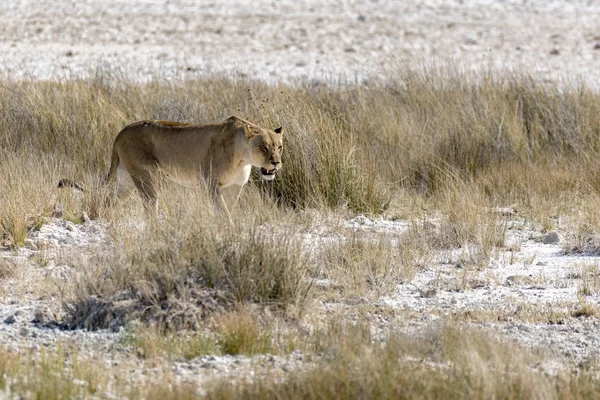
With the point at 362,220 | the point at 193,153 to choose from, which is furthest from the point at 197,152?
the point at 362,220

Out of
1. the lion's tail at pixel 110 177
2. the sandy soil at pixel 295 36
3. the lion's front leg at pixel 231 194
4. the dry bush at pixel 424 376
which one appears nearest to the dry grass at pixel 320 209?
the dry bush at pixel 424 376

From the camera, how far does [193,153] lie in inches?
400

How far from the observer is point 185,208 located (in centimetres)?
811

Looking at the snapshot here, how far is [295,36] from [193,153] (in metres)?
15.4

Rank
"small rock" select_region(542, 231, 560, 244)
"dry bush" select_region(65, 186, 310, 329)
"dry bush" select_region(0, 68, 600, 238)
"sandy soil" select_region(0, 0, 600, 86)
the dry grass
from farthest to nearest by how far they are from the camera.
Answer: "sandy soil" select_region(0, 0, 600, 86) < "dry bush" select_region(0, 68, 600, 238) < "small rock" select_region(542, 231, 560, 244) < "dry bush" select_region(65, 186, 310, 329) < the dry grass

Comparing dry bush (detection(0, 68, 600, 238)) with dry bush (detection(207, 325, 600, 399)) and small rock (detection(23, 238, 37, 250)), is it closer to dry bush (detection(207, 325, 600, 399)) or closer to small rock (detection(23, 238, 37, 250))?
small rock (detection(23, 238, 37, 250))

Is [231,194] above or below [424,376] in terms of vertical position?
below

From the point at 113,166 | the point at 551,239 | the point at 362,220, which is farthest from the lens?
the point at 362,220

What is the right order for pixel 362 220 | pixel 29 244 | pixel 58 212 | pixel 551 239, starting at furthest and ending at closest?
pixel 362 220, pixel 58 212, pixel 551 239, pixel 29 244

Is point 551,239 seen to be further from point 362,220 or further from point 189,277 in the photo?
point 189,277

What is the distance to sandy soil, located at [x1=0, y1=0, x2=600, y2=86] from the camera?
795 inches

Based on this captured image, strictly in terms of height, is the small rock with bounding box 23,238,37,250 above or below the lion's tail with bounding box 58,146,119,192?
below

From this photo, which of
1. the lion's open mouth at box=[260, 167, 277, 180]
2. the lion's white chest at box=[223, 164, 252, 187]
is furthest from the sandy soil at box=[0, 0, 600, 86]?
the lion's open mouth at box=[260, 167, 277, 180]

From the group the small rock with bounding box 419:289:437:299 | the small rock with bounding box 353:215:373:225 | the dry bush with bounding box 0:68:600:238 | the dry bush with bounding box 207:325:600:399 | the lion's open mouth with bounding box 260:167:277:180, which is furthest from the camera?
the dry bush with bounding box 0:68:600:238
